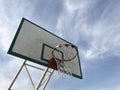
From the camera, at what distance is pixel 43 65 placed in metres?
7.39

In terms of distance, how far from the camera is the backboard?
690cm

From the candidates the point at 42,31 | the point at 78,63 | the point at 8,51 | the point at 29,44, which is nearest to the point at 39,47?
the point at 29,44

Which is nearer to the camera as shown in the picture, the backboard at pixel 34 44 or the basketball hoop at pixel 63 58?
the backboard at pixel 34 44

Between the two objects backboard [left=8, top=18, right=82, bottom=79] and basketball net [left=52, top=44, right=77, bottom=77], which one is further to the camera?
basketball net [left=52, top=44, right=77, bottom=77]

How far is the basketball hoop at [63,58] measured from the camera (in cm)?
763

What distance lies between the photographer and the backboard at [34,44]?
22.6ft

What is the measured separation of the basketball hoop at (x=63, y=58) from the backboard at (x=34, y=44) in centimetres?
20

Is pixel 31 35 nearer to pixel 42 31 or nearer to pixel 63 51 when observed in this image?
pixel 42 31

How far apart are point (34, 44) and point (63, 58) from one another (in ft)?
4.49

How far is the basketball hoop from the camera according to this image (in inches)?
300

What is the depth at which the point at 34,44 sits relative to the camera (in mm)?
7539

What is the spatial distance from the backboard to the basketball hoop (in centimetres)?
20

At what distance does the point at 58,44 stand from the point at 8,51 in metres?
2.74

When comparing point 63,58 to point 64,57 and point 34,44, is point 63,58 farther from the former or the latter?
point 34,44
